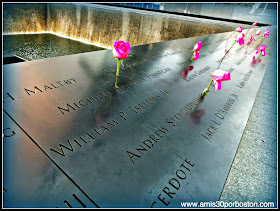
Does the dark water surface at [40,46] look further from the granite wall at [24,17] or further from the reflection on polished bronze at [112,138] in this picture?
the reflection on polished bronze at [112,138]

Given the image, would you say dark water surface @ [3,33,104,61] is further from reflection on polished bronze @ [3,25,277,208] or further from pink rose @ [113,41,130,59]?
pink rose @ [113,41,130,59]

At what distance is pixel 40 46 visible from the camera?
39.0ft

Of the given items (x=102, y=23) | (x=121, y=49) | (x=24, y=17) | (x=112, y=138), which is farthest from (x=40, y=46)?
(x=112, y=138)

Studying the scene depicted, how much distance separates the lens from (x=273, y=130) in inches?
A: 109

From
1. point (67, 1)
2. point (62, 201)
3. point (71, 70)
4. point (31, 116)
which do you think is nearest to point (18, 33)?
point (67, 1)

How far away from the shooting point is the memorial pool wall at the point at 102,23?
31.9 ft

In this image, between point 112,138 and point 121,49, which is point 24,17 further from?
point 112,138

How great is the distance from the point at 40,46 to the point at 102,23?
467 centimetres

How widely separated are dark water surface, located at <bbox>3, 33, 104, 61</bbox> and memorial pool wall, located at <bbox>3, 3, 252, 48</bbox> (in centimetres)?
67

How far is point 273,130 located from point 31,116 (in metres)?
3.46

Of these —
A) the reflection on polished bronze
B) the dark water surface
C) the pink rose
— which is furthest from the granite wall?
the pink rose

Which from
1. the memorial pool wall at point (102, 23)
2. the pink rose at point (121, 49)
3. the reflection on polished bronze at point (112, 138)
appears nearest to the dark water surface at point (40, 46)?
the memorial pool wall at point (102, 23)

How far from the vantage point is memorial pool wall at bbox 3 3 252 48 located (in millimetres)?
9727

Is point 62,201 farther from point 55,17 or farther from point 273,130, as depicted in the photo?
point 55,17
